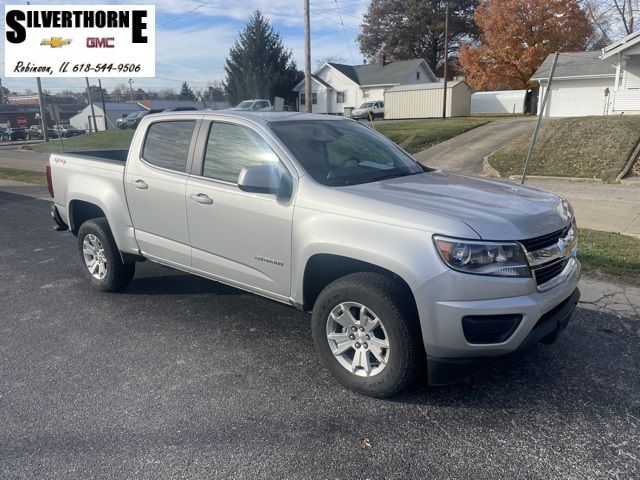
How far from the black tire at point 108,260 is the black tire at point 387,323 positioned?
270 centimetres

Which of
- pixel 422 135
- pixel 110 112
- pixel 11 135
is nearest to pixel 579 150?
pixel 422 135

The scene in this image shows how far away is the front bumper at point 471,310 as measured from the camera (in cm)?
291

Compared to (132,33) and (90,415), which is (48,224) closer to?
(90,415)

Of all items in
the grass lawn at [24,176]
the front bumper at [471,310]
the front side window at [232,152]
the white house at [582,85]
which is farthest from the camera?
the white house at [582,85]

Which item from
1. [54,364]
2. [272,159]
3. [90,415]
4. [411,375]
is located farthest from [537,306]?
[54,364]

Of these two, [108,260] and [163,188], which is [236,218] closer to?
[163,188]

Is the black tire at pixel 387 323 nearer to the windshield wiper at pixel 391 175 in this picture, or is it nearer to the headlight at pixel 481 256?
the headlight at pixel 481 256

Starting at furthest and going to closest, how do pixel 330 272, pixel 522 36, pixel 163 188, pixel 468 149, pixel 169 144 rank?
pixel 522 36, pixel 468 149, pixel 169 144, pixel 163 188, pixel 330 272

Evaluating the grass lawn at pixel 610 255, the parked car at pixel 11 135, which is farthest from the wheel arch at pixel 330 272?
the parked car at pixel 11 135

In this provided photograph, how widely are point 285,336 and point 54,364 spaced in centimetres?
177

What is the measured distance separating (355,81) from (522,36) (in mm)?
16939

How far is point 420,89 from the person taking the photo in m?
40.0

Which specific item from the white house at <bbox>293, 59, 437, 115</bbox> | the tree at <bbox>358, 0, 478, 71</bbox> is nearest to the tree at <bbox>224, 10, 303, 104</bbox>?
the white house at <bbox>293, 59, 437, 115</bbox>

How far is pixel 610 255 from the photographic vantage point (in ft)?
20.1
